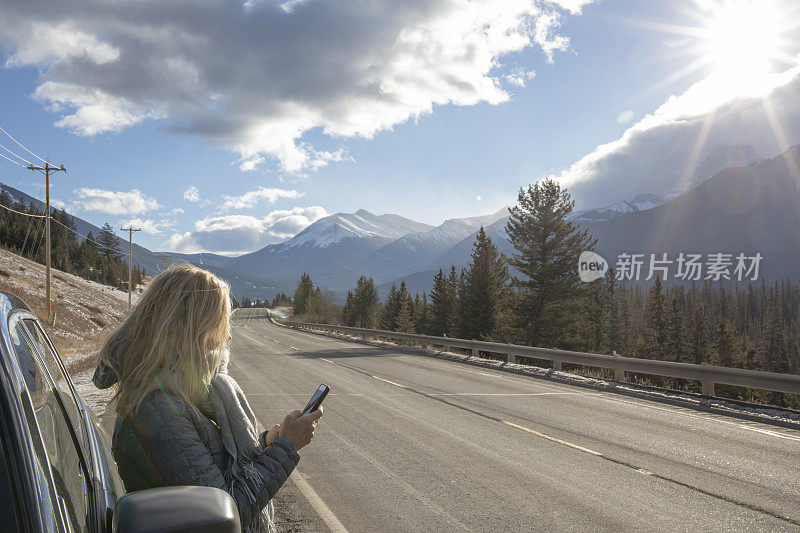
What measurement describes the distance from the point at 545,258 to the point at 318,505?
33735mm

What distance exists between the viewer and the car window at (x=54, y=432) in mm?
1379

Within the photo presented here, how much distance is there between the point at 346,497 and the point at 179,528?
14.6 ft

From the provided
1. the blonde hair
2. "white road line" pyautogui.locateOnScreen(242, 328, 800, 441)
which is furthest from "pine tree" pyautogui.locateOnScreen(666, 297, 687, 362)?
the blonde hair

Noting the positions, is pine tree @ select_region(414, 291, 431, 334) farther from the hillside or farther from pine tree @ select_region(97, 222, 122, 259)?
pine tree @ select_region(97, 222, 122, 259)

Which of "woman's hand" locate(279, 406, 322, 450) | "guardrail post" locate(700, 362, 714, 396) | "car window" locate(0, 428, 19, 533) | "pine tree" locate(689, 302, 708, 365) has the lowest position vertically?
"pine tree" locate(689, 302, 708, 365)

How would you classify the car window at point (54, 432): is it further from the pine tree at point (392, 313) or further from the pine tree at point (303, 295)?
the pine tree at point (303, 295)

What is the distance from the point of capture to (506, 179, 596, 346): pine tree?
120 ft

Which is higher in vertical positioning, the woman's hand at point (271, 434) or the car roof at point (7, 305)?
the car roof at point (7, 305)

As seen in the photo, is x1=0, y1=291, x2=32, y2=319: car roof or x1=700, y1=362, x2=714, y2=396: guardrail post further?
x1=700, y1=362, x2=714, y2=396: guardrail post

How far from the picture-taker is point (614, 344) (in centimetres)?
8625

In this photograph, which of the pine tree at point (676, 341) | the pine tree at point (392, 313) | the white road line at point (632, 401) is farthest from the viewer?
the pine tree at point (392, 313)

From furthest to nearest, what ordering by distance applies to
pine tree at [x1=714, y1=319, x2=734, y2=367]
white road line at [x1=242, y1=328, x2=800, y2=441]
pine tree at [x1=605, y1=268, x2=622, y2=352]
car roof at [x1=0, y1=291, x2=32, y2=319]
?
pine tree at [x1=605, y1=268, x2=622, y2=352], pine tree at [x1=714, y1=319, x2=734, y2=367], white road line at [x1=242, y1=328, x2=800, y2=441], car roof at [x1=0, y1=291, x2=32, y2=319]

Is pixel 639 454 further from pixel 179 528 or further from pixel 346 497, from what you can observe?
pixel 179 528

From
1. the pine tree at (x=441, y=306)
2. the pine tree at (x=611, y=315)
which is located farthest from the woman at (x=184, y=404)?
the pine tree at (x=611, y=315)
